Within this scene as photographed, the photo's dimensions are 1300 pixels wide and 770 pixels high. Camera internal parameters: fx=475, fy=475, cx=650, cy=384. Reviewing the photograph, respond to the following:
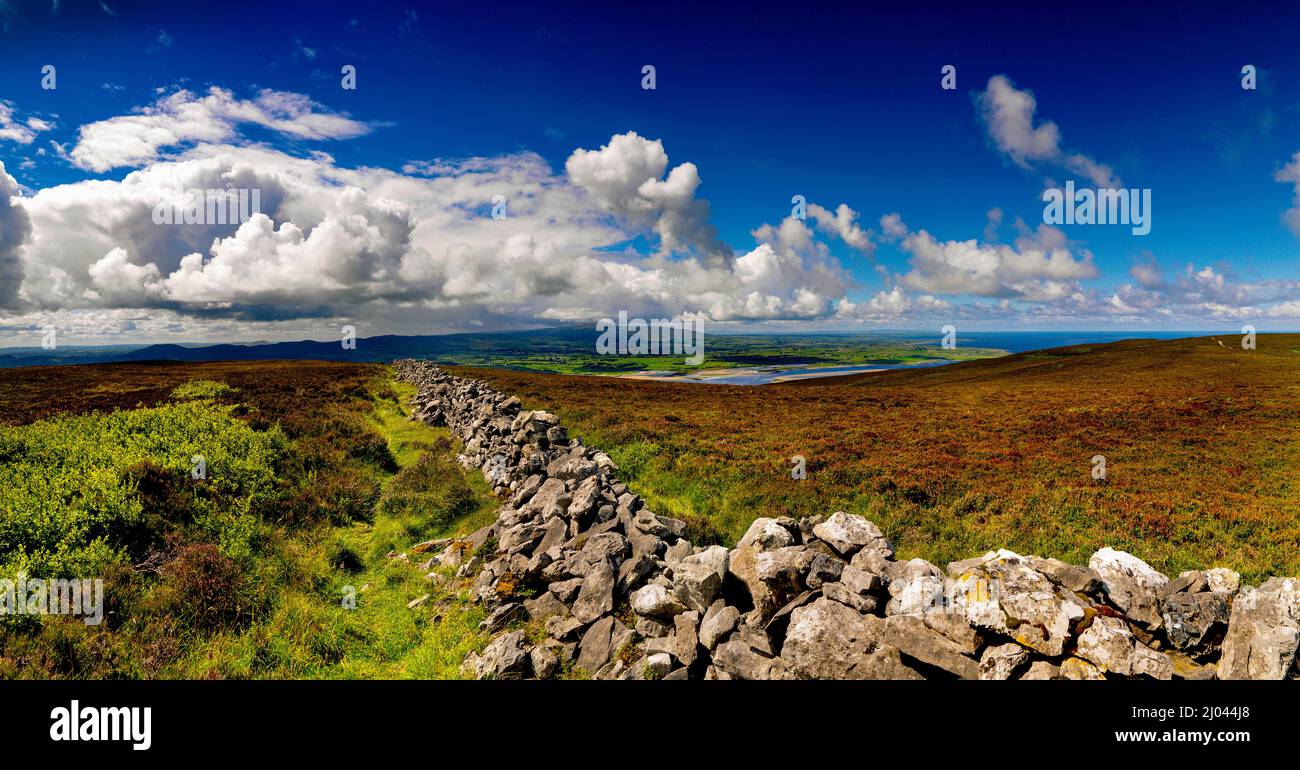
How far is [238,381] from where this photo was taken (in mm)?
44531

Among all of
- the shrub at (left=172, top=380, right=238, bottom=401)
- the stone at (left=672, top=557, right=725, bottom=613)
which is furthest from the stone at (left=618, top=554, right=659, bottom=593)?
the shrub at (left=172, top=380, right=238, bottom=401)

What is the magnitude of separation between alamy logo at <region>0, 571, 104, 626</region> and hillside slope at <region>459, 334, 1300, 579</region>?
438 inches

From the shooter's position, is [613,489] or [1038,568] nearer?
[1038,568]

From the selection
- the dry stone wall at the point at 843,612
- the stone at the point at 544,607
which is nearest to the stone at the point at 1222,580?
the dry stone wall at the point at 843,612

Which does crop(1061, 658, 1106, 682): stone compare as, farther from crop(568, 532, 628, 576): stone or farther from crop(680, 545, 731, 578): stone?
crop(568, 532, 628, 576): stone

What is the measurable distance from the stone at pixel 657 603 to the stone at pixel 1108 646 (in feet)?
15.5

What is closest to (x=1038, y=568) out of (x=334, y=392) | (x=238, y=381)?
(x=334, y=392)

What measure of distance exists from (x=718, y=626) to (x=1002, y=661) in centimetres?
318

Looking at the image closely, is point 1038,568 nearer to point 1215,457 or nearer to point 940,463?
point 940,463

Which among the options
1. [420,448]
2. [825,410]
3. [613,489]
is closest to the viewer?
[613,489]

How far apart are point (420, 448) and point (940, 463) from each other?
74.7 ft
